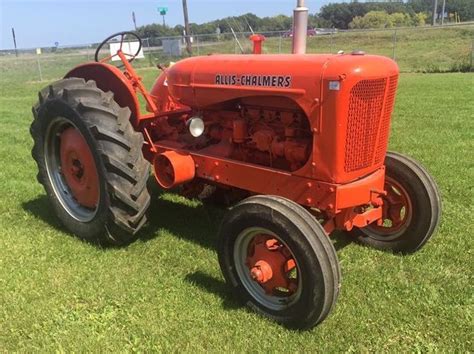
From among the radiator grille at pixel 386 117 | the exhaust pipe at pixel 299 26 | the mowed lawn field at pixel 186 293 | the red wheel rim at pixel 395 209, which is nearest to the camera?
the mowed lawn field at pixel 186 293

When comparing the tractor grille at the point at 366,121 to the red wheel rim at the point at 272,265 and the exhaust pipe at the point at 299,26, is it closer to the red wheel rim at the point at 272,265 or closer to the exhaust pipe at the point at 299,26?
the red wheel rim at the point at 272,265

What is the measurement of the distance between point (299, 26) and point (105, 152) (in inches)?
68.6

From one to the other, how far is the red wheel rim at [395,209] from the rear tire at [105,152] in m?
1.90

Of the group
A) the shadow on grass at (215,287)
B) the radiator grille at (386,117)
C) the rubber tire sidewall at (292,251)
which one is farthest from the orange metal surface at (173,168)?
the radiator grille at (386,117)

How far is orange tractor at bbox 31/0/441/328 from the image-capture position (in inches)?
118

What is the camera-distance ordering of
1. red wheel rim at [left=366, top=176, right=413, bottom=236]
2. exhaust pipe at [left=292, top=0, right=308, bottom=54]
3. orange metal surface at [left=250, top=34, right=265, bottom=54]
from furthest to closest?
1. orange metal surface at [left=250, top=34, right=265, bottom=54]
2. red wheel rim at [left=366, top=176, right=413, bottom=236]
3. exhaust pipe at [left=292, top=0, right=308, bottom=54]

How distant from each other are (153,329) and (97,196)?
4.98 feet

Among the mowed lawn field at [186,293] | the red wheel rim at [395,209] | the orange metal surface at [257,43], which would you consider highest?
the orange metal surface at [257,43]

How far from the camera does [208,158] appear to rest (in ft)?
12.6

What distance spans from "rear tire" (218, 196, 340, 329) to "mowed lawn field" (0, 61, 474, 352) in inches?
5.2

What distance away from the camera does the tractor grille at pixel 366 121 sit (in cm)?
305

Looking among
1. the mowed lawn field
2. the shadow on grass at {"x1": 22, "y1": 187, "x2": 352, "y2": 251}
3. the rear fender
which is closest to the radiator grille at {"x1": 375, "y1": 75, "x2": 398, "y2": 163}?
the mowed lawn field

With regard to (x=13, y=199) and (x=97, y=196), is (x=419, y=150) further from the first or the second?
(x=13, y=199)

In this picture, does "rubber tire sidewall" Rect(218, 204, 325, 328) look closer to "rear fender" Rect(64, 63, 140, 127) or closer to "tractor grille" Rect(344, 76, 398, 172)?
"tractor grille" Rect(344, 76, 398, 172)
